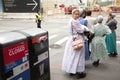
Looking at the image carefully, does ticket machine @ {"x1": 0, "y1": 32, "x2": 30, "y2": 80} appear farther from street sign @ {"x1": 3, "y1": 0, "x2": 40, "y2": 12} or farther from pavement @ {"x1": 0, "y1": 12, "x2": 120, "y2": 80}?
pavement @ {"x1": 0, "y1": 12, "x2": 120, "y2": 80}

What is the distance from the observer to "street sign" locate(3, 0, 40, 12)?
8.02 feet

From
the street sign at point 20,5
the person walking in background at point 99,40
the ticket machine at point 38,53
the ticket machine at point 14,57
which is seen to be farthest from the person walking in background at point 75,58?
the street sign at point 20,5

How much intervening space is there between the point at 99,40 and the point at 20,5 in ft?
15.5

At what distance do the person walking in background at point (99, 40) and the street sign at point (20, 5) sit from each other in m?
4.48

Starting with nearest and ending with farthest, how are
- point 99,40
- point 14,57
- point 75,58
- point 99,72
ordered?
point 14,57 < point 75,58 < point 99,72 < point 99,40

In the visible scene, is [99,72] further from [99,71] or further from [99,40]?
[99,40]

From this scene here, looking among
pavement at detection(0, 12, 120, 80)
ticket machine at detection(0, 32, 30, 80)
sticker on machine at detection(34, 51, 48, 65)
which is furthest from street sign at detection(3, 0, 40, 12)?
pavement at detection(0, 12, 120, 80)

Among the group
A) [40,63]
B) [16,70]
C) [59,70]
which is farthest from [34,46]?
[59,70]

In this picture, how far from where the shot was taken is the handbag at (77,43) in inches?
229

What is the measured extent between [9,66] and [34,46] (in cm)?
62

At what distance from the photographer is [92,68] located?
6965 mm

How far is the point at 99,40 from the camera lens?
695 cm

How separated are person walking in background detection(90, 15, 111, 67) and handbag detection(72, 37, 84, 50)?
1096 millimetres

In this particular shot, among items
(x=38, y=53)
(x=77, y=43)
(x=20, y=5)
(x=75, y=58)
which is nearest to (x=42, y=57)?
(x=38, y=53)
